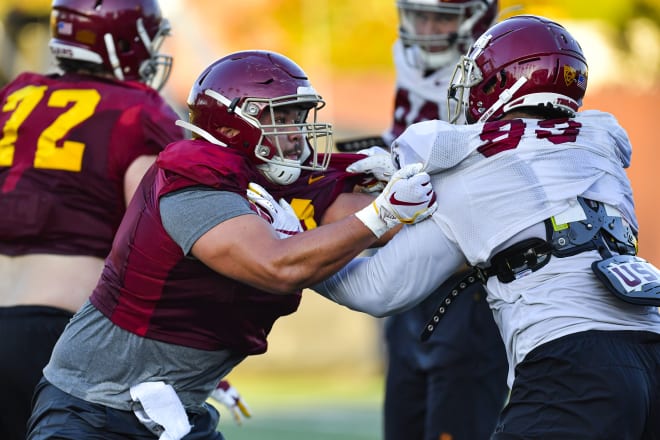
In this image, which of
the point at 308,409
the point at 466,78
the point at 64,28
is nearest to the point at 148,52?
the point at 64,28

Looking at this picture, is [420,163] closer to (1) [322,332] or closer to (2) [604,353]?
(2) [604,353]

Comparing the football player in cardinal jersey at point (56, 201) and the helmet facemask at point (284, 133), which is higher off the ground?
the helmet facemask at point (284, 133)

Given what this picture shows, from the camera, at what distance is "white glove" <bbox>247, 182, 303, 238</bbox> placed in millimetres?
3404

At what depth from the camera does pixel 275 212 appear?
11.3ft

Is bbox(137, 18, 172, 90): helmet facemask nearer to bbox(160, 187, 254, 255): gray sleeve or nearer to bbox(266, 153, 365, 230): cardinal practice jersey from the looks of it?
bbox(266, 153, 365, 230): cardinal practice jersey

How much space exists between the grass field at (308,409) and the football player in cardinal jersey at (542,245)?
16.4 feet

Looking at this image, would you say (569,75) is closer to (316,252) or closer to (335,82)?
(316,252)

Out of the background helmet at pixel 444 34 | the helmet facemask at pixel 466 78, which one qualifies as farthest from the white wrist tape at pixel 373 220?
the background helmet at pixel 444 34

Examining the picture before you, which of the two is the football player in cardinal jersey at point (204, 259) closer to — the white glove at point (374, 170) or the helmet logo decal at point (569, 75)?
the white glove at point (374, 170)

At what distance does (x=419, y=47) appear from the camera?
5.37m

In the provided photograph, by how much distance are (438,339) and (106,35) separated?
1.90m

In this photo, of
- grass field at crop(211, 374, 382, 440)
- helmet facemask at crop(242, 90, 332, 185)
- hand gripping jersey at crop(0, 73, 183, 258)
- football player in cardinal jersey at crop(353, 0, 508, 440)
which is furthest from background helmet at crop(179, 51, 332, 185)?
grass field at crop(211, 374, 382, 440)

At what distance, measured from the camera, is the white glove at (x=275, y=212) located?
3.40 metres

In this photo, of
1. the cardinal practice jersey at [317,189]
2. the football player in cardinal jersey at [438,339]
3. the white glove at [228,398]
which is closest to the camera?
the cardinal practice jersey at [317,189]
